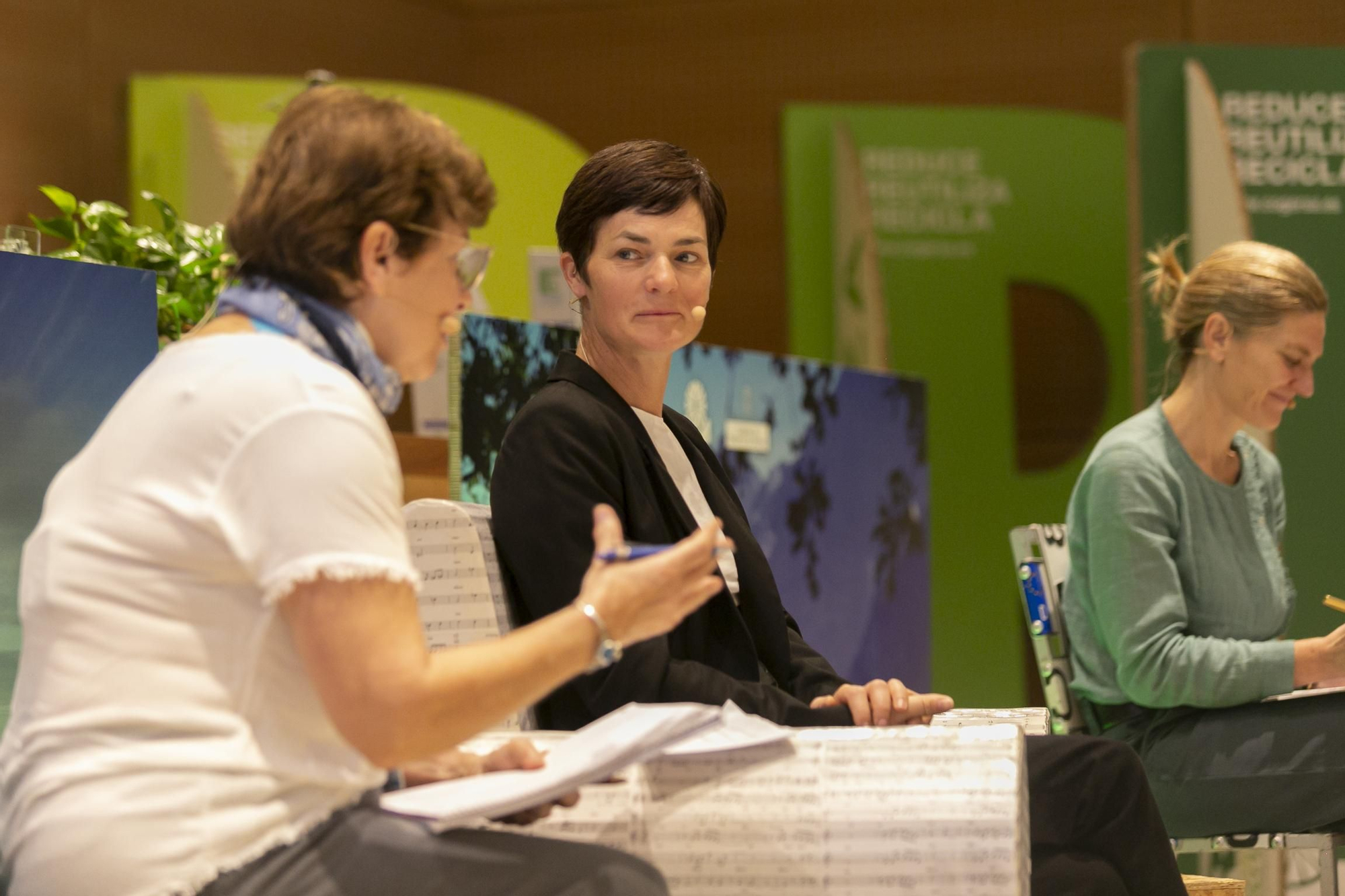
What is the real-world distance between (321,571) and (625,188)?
1121mm

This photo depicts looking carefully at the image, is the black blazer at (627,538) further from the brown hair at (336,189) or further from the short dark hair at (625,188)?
the brown hair at (336,189)

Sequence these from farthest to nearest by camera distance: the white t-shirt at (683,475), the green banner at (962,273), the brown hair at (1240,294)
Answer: the green banner at (962,273)
the brown hair at (1240,294)
the white t-shirt at (683,475)

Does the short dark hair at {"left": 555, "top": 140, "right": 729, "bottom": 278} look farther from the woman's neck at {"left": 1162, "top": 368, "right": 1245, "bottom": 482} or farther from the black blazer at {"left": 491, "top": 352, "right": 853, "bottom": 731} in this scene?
the woman's neck at {"left": 1162, "top": 368, "right": 1245, "bottom": 482}

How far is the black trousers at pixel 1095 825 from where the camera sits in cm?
180

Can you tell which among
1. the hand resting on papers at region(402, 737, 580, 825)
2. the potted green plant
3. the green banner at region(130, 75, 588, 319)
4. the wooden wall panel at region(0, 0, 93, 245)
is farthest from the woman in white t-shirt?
the wooden wall panel at region(0, 0, 93, 245)

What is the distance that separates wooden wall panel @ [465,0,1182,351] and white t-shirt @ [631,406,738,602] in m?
4.35

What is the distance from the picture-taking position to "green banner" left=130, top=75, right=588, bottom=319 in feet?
15.8

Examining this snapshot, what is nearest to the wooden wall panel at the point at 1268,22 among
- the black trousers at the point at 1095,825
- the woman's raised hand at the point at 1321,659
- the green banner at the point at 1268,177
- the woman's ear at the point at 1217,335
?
the green banner at the point at 1268,177

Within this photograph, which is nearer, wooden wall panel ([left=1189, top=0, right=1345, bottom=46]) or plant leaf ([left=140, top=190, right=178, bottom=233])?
plant leaf ([left=140, top=190, right=178, bottom=233])

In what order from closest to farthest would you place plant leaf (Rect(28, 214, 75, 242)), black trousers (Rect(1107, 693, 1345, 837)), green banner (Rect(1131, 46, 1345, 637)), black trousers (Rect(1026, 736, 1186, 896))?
black trousers (Rect(1026, 736, 1186, 896))
black trousers (Rect(1107, 693, 1345, 837))
plant leaf (Rect(28, 214, 75, 242))
green banner (Rect(1131, 46, 1345, 637))

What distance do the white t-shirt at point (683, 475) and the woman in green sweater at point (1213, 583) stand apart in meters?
0.78

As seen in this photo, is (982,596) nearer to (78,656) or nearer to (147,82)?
(147,82)

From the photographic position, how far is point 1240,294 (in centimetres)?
270

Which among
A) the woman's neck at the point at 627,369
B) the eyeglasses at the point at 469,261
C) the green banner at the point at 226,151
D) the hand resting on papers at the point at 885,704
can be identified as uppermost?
the green banner at the point at 226,151
